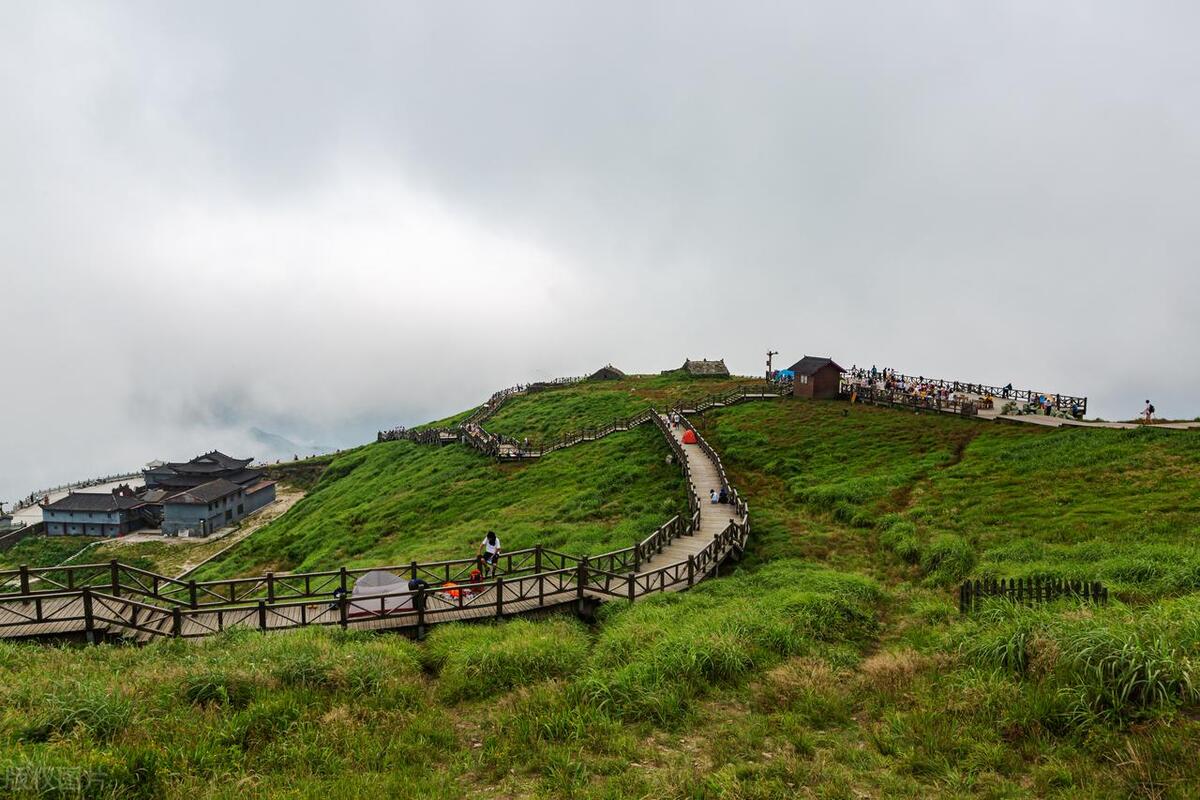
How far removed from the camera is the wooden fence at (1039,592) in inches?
473

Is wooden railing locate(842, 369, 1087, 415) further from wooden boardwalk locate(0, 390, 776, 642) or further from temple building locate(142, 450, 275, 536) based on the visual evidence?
temple building locate(142, 450, 275, 536)

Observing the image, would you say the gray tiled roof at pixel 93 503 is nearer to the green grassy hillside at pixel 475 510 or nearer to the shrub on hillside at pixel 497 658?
the green grassy hillside at pixel 475 510

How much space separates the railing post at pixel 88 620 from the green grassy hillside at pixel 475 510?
13.0 m

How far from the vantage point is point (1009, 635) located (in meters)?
9.80

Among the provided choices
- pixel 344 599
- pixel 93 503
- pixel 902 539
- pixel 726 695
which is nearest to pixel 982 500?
pixel 902 539

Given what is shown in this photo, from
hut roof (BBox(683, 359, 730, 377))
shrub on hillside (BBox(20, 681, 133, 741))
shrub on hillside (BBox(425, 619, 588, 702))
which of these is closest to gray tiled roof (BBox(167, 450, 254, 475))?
hut roof (BBox(683, 359, 730, 377))

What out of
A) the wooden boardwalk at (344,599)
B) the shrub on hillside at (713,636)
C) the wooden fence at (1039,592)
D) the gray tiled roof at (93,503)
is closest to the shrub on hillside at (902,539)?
the shrub on hillside at (713,636)

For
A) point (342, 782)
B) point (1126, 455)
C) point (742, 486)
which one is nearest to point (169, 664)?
point (342, 782)

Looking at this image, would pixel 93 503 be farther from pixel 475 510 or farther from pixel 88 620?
pixel 88 620

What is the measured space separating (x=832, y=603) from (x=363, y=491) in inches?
1866

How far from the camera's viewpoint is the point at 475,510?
1423 inches

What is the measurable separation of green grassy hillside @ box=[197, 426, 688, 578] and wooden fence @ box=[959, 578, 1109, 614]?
12.9 metres

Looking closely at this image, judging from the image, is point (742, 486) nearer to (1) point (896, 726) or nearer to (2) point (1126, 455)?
(2) point (1126, 455)

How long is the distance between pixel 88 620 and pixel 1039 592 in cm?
2172
